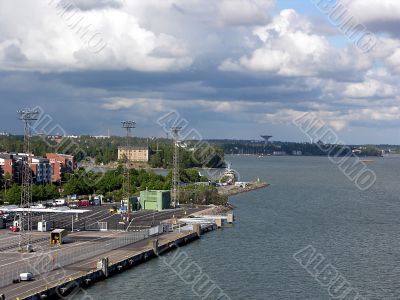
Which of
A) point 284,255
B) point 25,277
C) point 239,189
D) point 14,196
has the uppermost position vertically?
point 14,196

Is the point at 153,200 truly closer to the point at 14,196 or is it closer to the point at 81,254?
the point at 14,196

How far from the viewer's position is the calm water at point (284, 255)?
1452 cm

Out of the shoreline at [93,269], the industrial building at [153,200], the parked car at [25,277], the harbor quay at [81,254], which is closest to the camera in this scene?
the shoreline at [93,269]

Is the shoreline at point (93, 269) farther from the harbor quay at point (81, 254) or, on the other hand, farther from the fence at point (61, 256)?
the fence at point (61, 256)

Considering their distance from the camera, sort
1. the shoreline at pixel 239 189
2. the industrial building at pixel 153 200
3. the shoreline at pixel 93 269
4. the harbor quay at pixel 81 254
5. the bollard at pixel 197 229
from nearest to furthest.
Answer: the shoreline at pixel 93 269
the harbor quay at pixel 81 254
the bollard at pixel 197 229
the industrial building at pixel 153 200
the shoreline at pixel 239 189

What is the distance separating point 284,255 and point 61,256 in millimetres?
6511

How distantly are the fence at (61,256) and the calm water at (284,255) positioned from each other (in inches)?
55.6

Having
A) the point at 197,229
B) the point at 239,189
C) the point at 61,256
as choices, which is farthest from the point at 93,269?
the point at 239,189

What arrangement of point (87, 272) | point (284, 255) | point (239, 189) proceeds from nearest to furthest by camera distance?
1. point (87, 272)
2. point (284, 255)
3. point (239, 189)

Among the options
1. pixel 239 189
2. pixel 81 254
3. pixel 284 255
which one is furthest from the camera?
pixel 239 189

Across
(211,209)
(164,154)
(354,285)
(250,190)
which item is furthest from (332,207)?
(164,154)

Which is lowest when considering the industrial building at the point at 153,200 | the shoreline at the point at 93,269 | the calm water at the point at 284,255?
the calm water at the point at 284,255

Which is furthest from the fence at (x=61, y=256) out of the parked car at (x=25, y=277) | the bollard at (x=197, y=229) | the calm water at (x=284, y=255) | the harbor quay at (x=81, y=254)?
the bollard at (x=197, y=229)

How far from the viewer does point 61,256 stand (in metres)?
16.5
